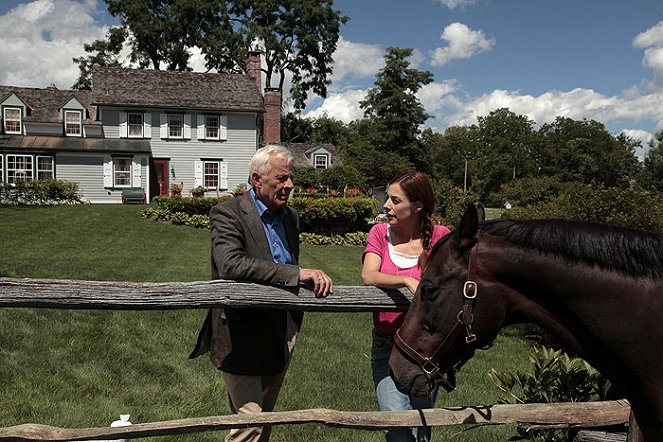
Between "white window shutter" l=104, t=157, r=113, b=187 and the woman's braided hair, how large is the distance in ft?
96.4

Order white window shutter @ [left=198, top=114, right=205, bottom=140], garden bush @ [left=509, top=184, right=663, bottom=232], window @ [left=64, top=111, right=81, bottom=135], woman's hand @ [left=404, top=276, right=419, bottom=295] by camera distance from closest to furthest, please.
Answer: woman's hand @ [left=404, top=276, right=419, bottom=295], garden bush @ [left=509, top=184, right=663, bottom=232], window @ [left=64, top=111, right=81, bottom=135], white window shutter @ [left=198, top=114, right=205, bottom=140]

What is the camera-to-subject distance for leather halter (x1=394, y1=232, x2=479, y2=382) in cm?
227

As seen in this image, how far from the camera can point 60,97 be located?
3288 cm

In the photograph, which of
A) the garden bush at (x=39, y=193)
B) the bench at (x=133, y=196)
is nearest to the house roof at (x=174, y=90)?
the bench at (x=133, y=196)

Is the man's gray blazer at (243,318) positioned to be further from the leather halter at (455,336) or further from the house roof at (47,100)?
the house roof at (47,100)

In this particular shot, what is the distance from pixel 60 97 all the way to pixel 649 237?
3606 centimetres

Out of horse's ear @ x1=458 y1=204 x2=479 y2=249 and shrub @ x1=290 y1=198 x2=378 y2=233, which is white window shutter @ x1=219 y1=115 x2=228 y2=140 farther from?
horse's ear @ x1=458 y1=204 x2=479 y2=249

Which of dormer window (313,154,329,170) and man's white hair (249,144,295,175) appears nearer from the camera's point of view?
man's white hair (249,144,295,175)

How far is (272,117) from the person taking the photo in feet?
118

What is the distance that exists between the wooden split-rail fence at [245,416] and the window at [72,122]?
31.5 m

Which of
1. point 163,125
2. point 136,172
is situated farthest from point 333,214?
point 163,125

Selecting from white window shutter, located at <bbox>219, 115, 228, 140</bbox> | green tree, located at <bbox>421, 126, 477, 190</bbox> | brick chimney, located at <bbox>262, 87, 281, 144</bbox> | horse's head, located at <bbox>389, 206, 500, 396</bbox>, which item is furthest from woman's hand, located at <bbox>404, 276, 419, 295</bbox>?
green tree, located at <bbox>421, 126, 477, 190</bbox>

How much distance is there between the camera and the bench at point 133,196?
29703 mm

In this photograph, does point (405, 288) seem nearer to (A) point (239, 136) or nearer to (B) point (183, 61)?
(A) point (239, 136)
